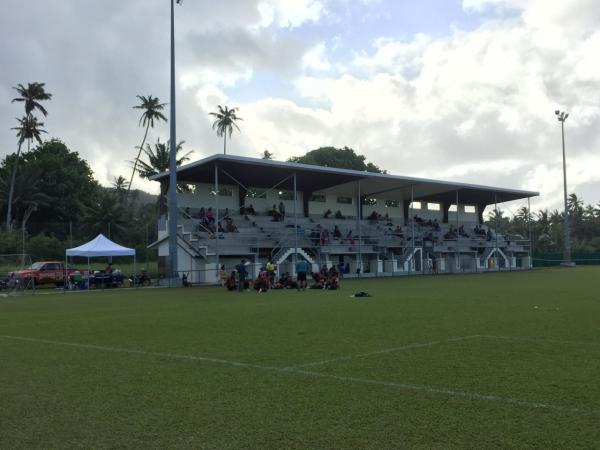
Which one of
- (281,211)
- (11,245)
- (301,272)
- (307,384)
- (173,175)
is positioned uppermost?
(173,175)

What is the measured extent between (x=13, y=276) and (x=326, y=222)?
23.6 m

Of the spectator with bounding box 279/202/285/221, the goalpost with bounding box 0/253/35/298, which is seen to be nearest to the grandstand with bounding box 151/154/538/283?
the spectator with bounding box 279/202/285/221

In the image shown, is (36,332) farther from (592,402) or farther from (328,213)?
(328,213)

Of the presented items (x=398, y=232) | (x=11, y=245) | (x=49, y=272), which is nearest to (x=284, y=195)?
(x=398, y=232)

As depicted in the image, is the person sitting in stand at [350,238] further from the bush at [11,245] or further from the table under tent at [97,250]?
the bush at [11,245]

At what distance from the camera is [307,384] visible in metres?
6.74

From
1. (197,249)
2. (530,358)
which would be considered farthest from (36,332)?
(197,249)

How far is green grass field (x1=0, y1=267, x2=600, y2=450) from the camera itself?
4.94 metres

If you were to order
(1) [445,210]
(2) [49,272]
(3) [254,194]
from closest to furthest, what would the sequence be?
(2) [49,272]
(3) [254,194]
(1) [445,210]

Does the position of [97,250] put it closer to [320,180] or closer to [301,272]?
[301,272]

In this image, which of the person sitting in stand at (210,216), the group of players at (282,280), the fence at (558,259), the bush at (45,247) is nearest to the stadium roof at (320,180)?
the person sitting in stand at (210,216)

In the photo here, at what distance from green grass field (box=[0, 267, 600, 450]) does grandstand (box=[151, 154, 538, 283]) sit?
23.4 metres

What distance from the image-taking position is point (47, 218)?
69.7 metres

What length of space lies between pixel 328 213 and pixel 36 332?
124ft
